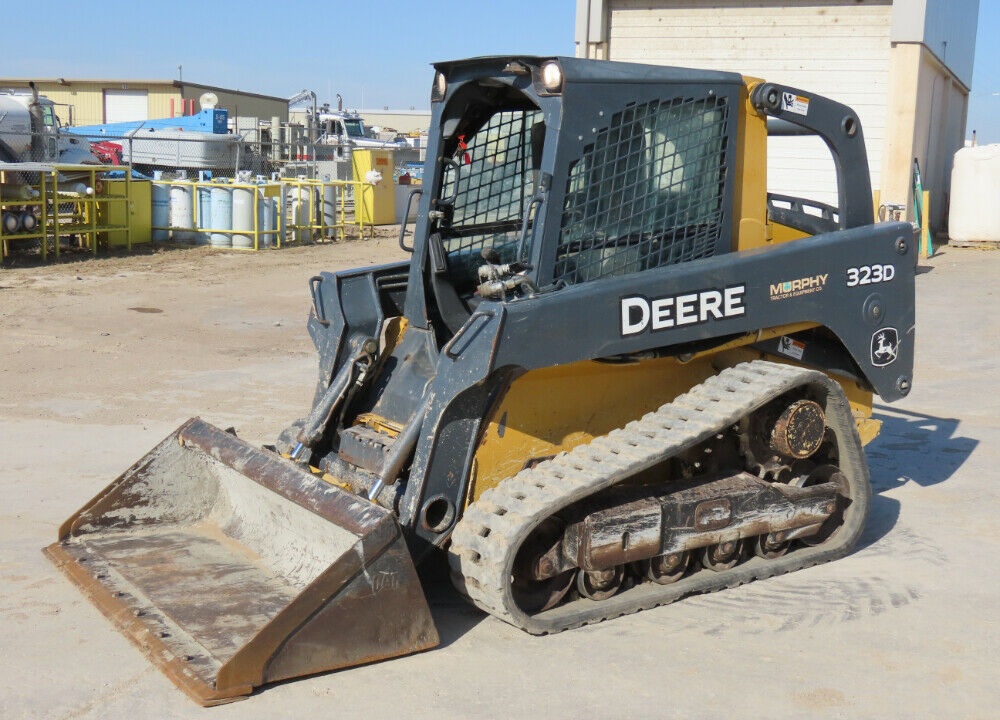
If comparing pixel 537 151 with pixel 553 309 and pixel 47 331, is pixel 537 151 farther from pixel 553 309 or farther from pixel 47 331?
pixel 47 331

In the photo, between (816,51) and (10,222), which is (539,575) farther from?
(816,51)

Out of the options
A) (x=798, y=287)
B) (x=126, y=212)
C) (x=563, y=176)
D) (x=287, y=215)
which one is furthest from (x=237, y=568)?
(x=287, y=215)

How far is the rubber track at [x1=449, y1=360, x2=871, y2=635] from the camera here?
177 inches

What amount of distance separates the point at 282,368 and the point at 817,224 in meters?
5.52

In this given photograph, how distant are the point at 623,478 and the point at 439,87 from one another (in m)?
2.08

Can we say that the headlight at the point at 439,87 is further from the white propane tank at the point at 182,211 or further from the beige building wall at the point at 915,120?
the white propane tank at the point at 182,211

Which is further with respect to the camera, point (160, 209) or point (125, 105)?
point (125, 105)

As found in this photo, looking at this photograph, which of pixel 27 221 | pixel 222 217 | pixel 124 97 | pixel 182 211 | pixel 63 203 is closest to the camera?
pixel 27 221

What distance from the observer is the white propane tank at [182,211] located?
20.3 metres

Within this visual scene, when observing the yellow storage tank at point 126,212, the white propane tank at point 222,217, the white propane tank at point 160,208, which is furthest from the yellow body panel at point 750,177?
the white propane tank at point 160,208

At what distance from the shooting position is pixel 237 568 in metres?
5.21

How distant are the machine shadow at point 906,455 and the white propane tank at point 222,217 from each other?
13.8 meters

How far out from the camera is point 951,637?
4852 mm

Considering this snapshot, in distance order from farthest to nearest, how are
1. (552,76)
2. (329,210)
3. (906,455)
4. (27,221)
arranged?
(329,210)
(27,221)
(906,455)
(552,76)
